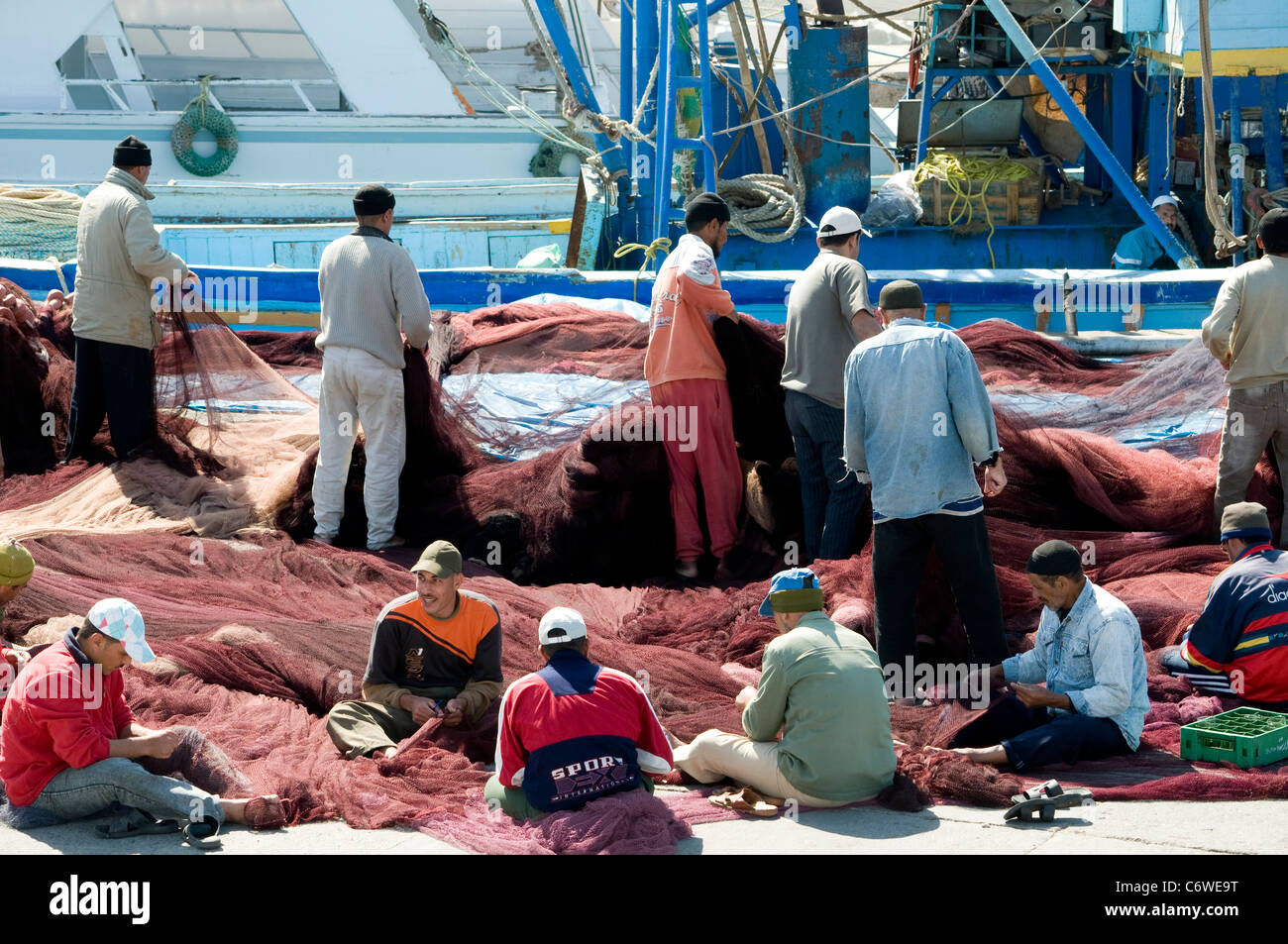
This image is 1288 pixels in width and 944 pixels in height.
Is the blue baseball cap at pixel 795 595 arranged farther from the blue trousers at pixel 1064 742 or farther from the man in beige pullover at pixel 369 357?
the man in beige pullover at pixel 369 357

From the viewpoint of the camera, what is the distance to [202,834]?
4.10 m

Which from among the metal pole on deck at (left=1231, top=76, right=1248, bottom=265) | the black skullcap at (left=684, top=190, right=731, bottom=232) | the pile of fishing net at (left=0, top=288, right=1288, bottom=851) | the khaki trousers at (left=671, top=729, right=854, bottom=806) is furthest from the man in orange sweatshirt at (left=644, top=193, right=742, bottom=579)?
the metal pole on deck at (left=1231, top=76, right=1248, bottom=265)

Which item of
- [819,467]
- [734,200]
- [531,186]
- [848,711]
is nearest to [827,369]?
[819,467]

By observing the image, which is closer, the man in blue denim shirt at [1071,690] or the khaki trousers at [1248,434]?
the man in blue denim shirt at [1071,690]

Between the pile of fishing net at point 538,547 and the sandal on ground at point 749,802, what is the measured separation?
0.08m

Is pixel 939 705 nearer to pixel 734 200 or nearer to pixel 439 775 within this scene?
pixel 439 775

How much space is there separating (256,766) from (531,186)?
13775 mm

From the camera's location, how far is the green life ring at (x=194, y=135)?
18406 millimetres

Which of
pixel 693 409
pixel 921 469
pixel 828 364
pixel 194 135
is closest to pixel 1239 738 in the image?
pixel 921 469

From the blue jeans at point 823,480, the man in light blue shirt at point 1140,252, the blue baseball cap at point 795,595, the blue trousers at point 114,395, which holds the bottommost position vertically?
the blue baseball cap at point 795,595

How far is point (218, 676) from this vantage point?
539 cm

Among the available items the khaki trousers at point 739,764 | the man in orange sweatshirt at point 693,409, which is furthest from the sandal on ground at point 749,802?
the man in orange sweatshirt at point 693,409

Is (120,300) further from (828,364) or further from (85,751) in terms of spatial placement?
(85,751)

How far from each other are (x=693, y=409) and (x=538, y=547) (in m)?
1.00
